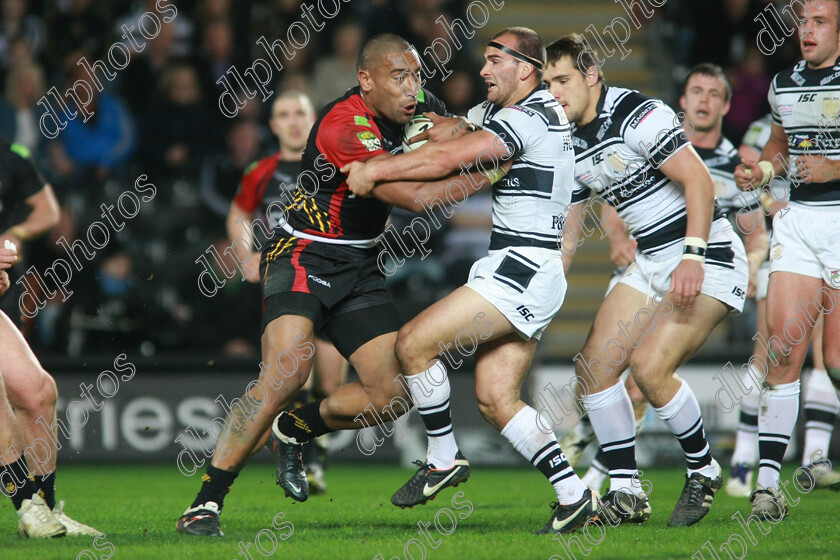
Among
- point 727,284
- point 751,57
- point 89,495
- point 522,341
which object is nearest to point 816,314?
point 727,284

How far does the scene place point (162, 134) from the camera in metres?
11.5

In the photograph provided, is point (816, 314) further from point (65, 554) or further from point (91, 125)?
point (91, 125)

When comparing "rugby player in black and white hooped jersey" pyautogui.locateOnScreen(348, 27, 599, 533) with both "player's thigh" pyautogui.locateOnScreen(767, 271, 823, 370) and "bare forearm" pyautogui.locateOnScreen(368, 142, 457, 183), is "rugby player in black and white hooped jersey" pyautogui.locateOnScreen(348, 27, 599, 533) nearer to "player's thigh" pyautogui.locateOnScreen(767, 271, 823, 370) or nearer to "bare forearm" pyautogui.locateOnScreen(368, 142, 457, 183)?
"bare forearm" pyautogui.locateOnScreen(368, 142, 457, 183)

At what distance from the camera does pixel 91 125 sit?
11492 millimetres

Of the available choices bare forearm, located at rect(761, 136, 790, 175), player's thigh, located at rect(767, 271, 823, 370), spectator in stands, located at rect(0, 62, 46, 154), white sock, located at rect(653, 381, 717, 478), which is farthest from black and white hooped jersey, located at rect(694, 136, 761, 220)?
spectator in stands, located at rect(0, 62, 46, 154)

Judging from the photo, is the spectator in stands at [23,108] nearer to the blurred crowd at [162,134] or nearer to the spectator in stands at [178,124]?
the blurred crowd at [162,134]

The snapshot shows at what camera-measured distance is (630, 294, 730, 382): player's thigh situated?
537cm

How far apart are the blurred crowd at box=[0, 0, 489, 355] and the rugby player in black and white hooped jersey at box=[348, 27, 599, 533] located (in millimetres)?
4413

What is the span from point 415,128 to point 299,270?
100cm

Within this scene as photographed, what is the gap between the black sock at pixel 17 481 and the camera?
15.9 ft

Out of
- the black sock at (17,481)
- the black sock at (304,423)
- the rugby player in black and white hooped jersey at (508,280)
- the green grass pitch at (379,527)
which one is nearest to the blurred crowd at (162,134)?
the green grass pitch at (379,527)

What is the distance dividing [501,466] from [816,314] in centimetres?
442

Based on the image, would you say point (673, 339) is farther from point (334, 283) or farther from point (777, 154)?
point (334, 283)

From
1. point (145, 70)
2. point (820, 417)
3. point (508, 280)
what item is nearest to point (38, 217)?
point (508, 280)
